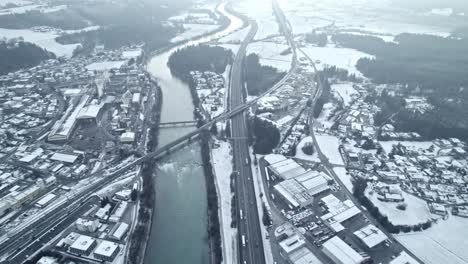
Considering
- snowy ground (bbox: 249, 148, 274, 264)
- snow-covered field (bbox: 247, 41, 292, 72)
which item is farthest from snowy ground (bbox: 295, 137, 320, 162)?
snow-covered field (bbox: 247, 41, 292, 72)

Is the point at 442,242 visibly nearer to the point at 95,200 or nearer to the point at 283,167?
the point at 283,167

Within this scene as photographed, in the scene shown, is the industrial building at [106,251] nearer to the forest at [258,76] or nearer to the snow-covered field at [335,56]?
the forest at [258,76]

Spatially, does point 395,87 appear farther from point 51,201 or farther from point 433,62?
point 51,201

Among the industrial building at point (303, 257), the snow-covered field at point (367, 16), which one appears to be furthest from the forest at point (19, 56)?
the snow-covered field at point (367, 16)

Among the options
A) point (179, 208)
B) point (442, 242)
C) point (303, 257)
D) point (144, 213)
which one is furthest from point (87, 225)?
point (442, 242)

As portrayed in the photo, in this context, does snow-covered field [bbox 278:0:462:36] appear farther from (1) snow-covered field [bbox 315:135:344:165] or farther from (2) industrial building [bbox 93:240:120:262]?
(2) industrial building [bbox 93:240:120:262]

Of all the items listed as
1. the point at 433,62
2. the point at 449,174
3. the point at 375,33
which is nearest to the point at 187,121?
the point at 449,174

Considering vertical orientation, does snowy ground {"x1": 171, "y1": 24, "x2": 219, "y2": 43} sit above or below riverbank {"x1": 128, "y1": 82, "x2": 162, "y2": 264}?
above
